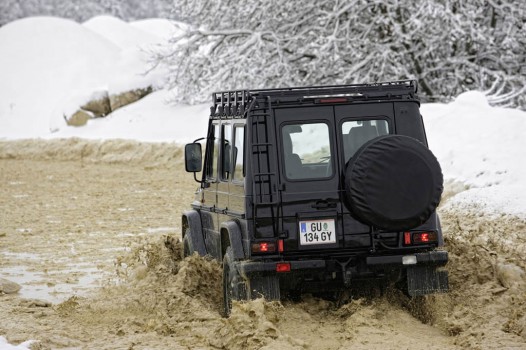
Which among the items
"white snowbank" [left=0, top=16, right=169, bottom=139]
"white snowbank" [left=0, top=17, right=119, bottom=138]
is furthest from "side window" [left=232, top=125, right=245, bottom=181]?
"white snowbank" [left=0, top=17, right=119, bottom=138]

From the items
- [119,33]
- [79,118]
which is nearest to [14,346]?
[79,118]

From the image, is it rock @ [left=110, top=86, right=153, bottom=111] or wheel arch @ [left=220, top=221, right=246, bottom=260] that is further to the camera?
rock @ [left=110, top=86, right=153, bottom=111]

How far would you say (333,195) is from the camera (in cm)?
798

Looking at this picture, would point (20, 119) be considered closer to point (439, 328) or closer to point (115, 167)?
point (115, 167)

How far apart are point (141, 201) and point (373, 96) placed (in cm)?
1328

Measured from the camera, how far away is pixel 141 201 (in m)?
21.0

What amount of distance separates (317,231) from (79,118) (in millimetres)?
35118

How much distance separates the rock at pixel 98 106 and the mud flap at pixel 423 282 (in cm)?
3537

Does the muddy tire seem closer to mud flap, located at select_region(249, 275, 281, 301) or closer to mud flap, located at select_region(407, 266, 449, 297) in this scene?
mud flap, located at select_region(249, 275, 281, 301)

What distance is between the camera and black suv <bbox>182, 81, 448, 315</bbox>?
305 inches

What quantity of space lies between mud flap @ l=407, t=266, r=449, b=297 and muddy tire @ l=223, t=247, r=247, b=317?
138 centimetres

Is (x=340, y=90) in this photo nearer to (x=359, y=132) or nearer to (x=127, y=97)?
(x=359, y=132)

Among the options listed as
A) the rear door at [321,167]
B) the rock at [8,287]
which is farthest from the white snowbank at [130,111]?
the rock at [8,287]

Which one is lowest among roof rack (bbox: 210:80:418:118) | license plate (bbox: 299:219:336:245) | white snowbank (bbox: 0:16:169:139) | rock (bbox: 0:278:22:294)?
rock (bbox: 0:278:22:294)
